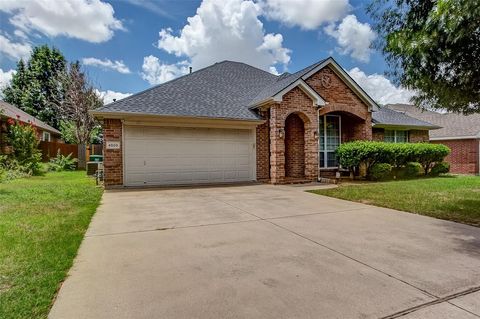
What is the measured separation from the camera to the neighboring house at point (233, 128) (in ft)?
36.7

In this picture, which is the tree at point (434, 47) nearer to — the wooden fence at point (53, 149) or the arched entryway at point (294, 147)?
the arched entryway at point (294, 147)

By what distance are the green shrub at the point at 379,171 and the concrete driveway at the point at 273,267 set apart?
721cm

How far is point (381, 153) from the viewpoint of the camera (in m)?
13.2

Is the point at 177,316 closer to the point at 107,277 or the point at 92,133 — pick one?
the point at 107,277

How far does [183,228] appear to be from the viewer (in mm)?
5391

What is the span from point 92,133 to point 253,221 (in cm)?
2487

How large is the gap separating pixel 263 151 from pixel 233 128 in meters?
1.79

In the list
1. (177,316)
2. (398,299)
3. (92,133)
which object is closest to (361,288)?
(398,299)

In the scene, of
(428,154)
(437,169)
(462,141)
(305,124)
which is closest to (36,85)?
(305,124)

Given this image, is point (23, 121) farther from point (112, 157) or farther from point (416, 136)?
point (416, 136)

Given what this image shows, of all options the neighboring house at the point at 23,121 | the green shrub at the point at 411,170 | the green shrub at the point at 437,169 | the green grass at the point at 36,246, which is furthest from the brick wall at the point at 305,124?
the neighboring house at the point at 23,121

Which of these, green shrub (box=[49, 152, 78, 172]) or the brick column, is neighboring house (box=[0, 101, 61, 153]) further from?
the brick column

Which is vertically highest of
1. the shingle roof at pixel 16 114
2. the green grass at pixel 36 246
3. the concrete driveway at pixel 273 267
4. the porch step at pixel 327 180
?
the shingle roof at pixel 16 114

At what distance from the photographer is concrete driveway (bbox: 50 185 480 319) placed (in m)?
2.64
